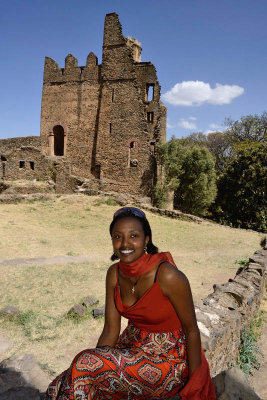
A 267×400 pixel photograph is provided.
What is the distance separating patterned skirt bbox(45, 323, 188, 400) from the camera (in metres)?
2.02

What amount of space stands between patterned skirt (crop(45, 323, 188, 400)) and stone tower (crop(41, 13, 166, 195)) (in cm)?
2008

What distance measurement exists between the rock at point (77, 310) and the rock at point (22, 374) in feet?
6.52

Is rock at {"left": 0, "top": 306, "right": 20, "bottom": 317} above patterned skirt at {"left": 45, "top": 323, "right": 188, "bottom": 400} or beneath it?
beneath

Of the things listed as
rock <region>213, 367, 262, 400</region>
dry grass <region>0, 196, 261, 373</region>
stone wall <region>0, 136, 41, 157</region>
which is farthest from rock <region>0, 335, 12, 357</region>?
stone wall <region>0, 136, 41, 157</region>

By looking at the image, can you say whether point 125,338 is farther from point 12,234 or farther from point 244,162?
point 244,162

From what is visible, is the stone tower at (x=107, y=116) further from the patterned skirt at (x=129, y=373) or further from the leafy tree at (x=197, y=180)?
the patterned skirt at (x=129, y=373)

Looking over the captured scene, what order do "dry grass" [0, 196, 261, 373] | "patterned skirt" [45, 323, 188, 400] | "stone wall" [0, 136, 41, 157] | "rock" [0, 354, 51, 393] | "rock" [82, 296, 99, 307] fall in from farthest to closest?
"stone wall" [0, 136, 41, 157]
"rock" [82, 296, 99, 307]
"dry grass" [0, 196, 261, 373]
"rock" [0, 354, 51, 393]
"patterned skirt" [45, 323, 188, 400]

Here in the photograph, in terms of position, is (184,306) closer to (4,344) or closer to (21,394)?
(21,394)

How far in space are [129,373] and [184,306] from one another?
0.61 metres

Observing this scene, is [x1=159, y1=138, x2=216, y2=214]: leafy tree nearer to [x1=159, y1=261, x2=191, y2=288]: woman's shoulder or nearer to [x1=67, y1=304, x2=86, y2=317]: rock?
[x1=67, y1=304, x2=86, y2=317]: rock

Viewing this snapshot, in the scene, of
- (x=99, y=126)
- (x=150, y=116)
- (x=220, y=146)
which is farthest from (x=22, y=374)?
(x=220, y=146)

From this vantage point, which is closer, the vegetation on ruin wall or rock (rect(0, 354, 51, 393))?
rock (rect(0, 354, 51, 393))

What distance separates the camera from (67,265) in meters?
8.41

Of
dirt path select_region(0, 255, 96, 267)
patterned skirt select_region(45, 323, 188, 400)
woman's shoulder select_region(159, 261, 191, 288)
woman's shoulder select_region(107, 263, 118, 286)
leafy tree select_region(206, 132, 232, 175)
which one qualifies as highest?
leafy tree select_region(206, 132, 232, 175)
